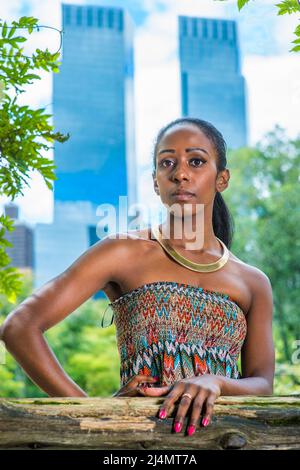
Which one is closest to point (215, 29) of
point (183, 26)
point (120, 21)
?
point (183, 26)

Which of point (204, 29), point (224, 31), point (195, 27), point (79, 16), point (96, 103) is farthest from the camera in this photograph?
point (79, 16)

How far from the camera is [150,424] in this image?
97 cm

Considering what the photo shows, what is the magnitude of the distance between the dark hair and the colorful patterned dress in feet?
0.97

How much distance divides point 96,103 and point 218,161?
112ft

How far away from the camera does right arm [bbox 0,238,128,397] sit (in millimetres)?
1247

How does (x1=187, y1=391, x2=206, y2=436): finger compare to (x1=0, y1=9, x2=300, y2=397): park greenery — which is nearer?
(x1=187, y1=391, x2=206, y2=436): finger

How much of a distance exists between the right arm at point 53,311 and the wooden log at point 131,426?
27cm

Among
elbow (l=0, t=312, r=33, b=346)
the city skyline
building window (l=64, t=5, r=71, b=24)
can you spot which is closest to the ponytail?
elbow (l=0, t=312, r=33, b=346)

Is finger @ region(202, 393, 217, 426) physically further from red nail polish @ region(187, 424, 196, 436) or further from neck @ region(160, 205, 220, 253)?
neck @ region(160, 205, 220, 253)

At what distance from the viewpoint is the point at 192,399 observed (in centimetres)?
100

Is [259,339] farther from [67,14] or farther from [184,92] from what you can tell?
[67,14]

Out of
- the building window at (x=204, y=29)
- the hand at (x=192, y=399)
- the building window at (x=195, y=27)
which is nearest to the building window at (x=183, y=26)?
the building window at (x=195, y=27)

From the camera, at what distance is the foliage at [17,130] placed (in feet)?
4.36

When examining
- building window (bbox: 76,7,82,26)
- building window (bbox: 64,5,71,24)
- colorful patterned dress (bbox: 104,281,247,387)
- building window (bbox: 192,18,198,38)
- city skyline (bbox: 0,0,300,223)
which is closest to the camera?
colorful patterned dress (bbox: 104,281,247,387)
